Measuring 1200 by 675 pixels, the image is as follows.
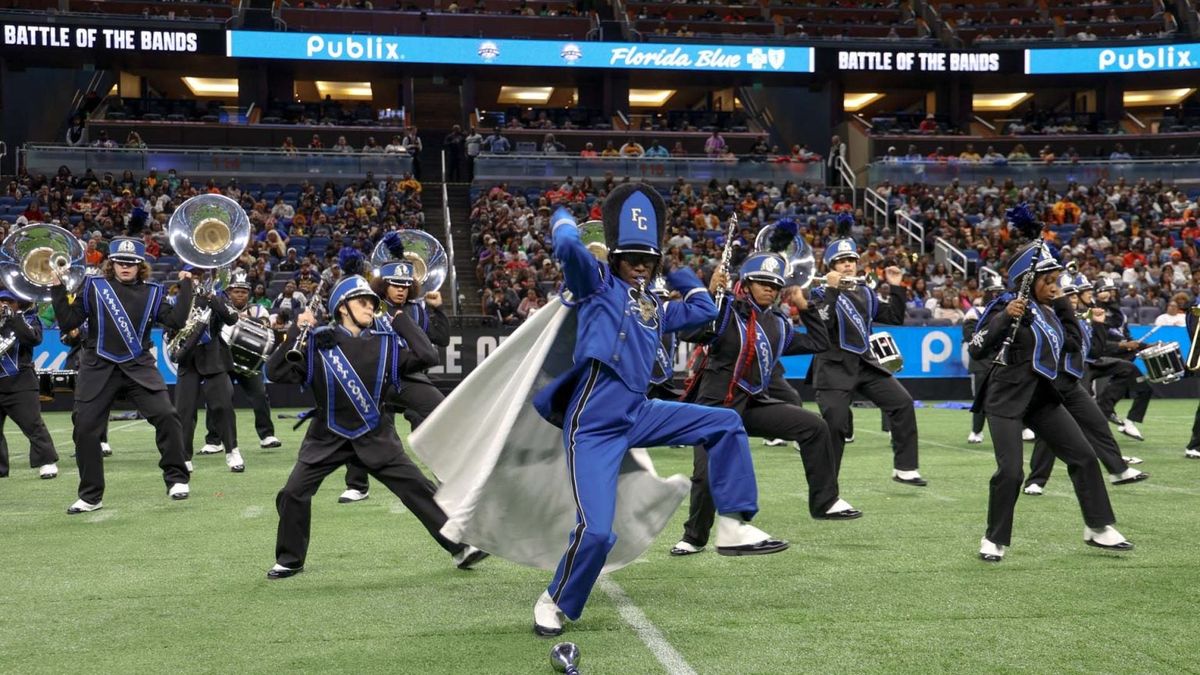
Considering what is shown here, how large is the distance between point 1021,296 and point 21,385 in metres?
9.28

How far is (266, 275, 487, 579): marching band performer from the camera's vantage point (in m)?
6.76

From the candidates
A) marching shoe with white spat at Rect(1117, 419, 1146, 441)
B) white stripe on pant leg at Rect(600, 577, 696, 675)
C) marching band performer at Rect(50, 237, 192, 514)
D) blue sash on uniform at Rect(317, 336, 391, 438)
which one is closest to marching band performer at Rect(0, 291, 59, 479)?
marching band performer at Rect(50, 237, 192, 514)

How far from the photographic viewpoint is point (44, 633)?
216 inches

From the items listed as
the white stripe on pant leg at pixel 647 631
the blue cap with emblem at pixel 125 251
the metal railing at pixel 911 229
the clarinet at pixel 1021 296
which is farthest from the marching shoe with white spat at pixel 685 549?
the metal railing at pixel 911 229

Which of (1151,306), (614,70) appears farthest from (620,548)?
(614,70)

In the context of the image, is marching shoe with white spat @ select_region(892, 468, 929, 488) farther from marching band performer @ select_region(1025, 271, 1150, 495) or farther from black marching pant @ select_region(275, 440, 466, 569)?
black marching pant @ select_region(275, 440, 466, 569)

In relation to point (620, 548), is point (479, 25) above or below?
above

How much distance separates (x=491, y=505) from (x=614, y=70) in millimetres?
33422

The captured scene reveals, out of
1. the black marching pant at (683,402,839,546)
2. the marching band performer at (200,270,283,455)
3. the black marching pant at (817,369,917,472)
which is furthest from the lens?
the marching band performer at (200,270,283,455)

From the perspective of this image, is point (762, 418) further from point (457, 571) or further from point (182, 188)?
point (182, 188)

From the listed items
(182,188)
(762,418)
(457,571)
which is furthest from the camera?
(182,188)

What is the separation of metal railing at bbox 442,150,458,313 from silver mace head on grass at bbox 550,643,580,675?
17736 millimetres

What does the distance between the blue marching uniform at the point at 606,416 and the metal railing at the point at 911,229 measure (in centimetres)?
2484

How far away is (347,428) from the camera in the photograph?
6840 mm
